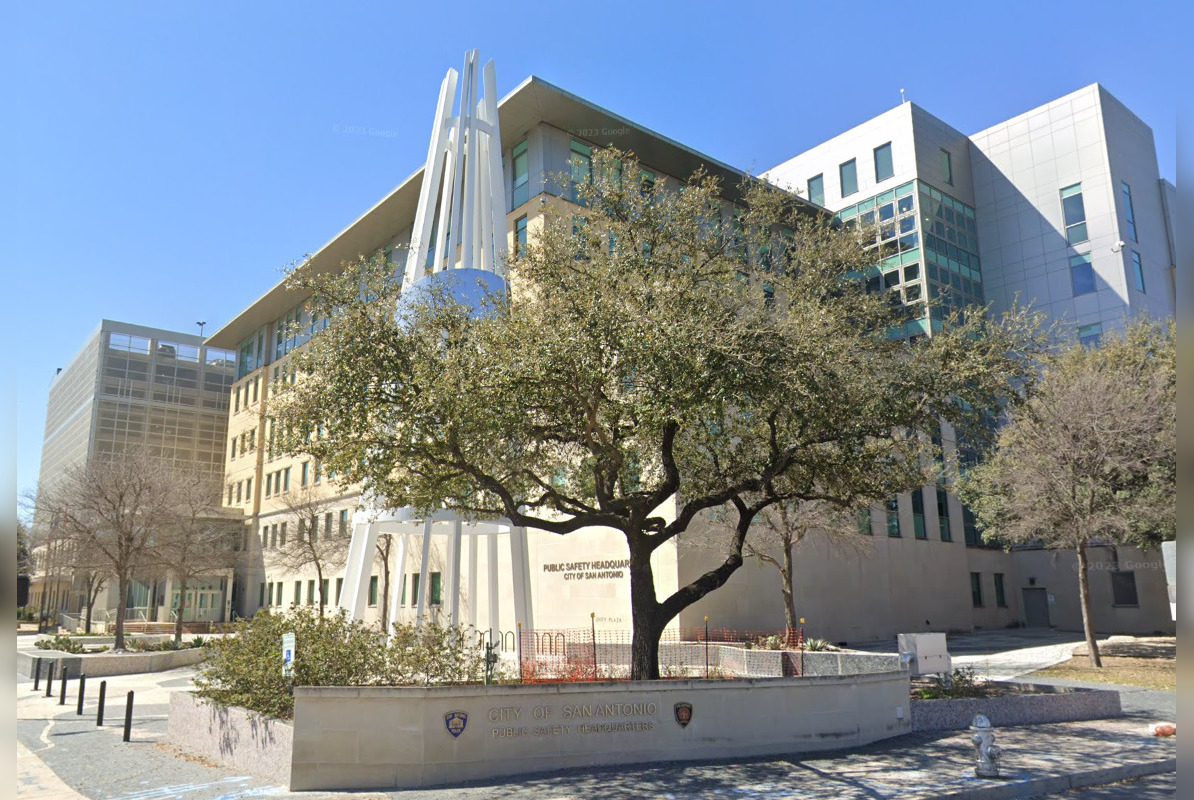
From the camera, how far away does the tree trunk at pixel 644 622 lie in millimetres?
15250

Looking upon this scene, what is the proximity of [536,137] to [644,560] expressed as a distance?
28.0 m

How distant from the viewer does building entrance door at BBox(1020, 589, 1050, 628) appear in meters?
50.9

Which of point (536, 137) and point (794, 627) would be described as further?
point (536, 137)

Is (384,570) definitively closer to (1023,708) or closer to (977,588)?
(977,588)

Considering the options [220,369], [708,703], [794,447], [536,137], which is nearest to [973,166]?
[536,137]

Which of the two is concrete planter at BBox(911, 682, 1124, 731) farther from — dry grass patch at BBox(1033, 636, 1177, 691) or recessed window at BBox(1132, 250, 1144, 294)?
recessed window at BBox(1132, 250, 1144, 294)

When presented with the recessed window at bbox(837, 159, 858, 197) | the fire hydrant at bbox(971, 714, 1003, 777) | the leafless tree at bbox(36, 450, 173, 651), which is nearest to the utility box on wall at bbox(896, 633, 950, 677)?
the fire hydrant at bbox(971, 714, 1003, 777)

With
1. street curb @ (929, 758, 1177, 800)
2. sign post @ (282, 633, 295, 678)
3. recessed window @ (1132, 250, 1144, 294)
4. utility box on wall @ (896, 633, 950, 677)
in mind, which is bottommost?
street curb @ (929, 758, 1177, 800)

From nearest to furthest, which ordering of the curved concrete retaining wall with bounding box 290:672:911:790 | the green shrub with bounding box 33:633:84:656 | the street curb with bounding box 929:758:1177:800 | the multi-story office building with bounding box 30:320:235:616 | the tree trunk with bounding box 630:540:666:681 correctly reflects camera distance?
the street curb with bounding box 929:758:1177:800, the curved concrete retaining wall with bounding box 290:672:911:790, the tree trunk with bounding box 630:540:666:681, the green shrub with bounding box 33:633:84:656, the multi-story office building with bounding box 30:320:235:616

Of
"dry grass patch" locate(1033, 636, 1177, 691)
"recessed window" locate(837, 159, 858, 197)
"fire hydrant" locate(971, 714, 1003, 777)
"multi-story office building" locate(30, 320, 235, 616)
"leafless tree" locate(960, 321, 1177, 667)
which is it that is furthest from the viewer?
"multi-story office building" locate(30, 320, 235, 616)

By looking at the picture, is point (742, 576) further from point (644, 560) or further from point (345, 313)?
point (345, 313)

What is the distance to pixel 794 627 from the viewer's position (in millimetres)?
27969

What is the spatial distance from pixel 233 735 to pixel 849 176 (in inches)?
2047

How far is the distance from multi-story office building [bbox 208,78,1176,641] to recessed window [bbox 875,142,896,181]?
13 centimetres
